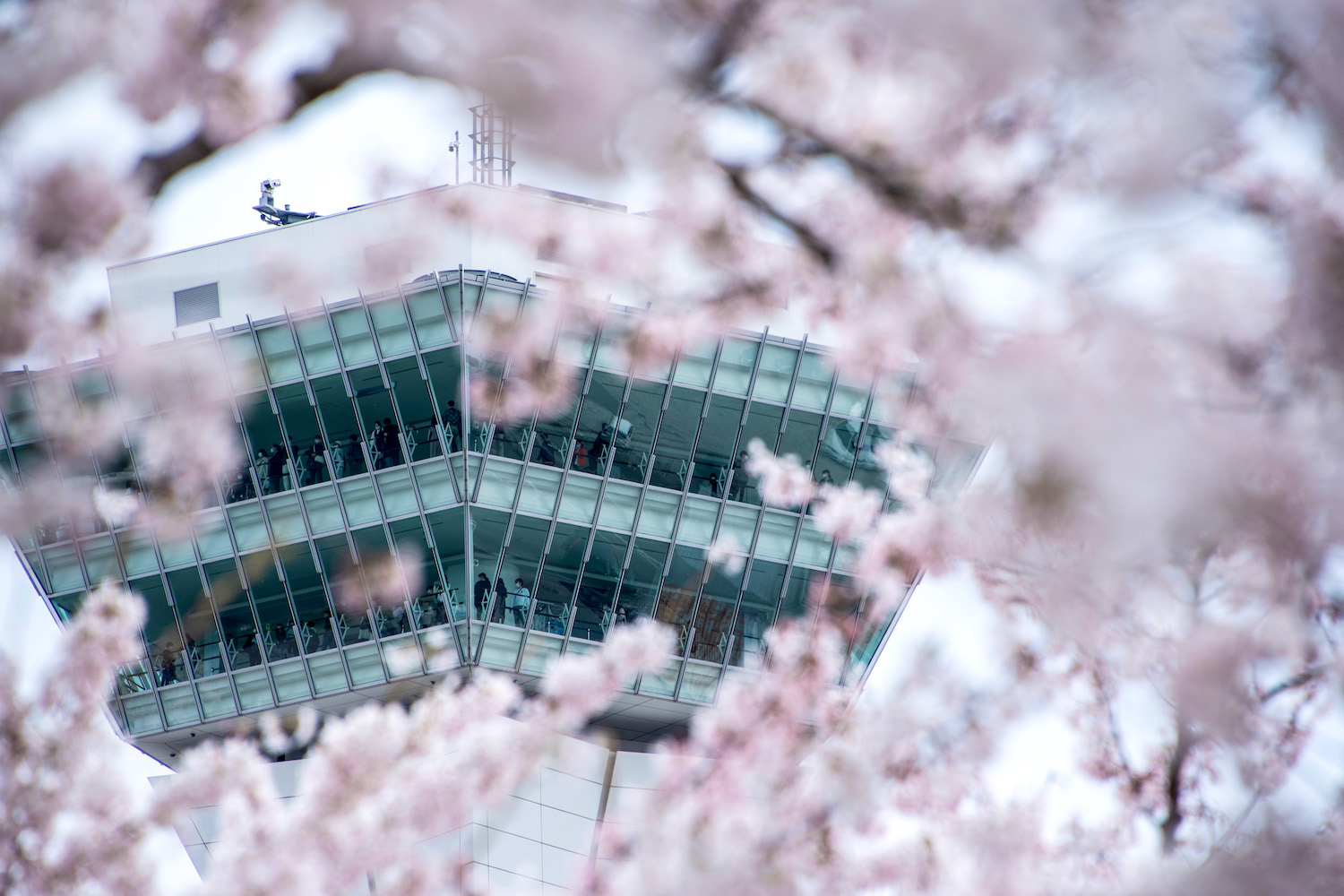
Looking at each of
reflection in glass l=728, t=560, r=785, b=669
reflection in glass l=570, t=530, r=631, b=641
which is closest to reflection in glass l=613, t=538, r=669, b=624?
reflection in glass l=570, t=530, r=631, b=641

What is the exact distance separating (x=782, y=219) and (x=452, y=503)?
913 inches

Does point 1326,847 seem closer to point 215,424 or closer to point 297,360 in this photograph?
point 215,424

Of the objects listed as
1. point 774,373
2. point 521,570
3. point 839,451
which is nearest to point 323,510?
point 521,570

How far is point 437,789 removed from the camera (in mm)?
18766

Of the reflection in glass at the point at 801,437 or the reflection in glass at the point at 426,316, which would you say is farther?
the reflection in glass at the point at 801,437

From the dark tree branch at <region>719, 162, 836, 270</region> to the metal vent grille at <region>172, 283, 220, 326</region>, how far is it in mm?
26975

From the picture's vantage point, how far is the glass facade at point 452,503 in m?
28.0

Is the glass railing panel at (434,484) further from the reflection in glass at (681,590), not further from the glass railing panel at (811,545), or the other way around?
the glass railing panel at (811,545)

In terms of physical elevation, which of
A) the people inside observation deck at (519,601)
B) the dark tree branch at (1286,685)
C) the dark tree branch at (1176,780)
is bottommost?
the people inside observation deck at (519,601)

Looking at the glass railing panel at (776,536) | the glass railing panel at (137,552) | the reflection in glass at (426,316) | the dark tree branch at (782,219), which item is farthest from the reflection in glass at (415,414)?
the dark tree branch at (782,219)

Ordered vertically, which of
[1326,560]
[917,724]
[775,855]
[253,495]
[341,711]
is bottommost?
[341,711]

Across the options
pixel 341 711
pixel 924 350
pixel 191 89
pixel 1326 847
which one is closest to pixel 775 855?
pixel 1326 847

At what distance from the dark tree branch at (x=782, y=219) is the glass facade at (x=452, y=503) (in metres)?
21.5

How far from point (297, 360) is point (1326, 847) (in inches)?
1006
